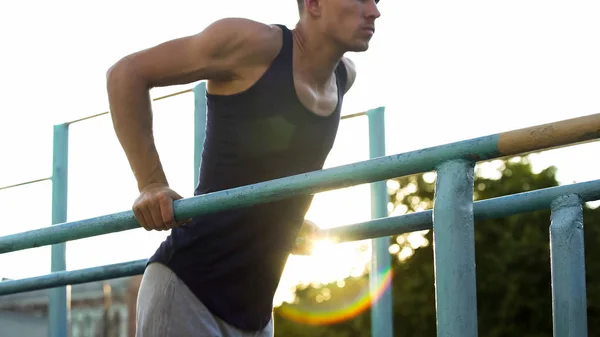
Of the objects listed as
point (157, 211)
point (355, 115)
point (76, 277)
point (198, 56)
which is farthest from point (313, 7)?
point (355, 115)

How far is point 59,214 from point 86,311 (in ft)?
6.09

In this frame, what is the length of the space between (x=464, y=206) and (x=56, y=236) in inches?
34.7

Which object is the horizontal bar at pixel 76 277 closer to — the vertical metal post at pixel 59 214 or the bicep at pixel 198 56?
the bicep at pixel 198 56

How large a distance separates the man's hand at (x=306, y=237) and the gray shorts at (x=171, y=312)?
38 centimetres

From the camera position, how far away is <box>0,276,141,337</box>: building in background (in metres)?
5.79

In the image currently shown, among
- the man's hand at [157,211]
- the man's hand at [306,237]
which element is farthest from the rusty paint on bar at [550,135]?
the man's hand at [306,237]

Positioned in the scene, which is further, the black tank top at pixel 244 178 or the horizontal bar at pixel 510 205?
the black tank top at pixel 244 178

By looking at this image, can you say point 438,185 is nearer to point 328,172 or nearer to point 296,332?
point 328,172

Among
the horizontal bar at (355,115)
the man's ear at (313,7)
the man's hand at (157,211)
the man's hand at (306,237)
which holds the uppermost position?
the horizontal bar at (355,115)

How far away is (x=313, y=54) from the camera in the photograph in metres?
2.18

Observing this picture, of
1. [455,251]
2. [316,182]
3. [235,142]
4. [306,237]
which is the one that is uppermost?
[235,142]

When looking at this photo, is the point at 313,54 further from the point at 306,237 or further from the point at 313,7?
the point at 306,237

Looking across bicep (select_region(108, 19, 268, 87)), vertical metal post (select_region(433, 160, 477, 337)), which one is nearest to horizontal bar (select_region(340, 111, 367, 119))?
bicep (select_region(108, 19, 268, 87))

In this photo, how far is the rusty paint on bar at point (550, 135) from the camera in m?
1.25
